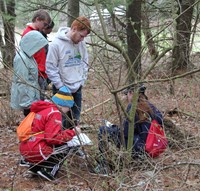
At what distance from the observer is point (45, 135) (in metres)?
4.16

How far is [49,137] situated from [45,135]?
7 cm

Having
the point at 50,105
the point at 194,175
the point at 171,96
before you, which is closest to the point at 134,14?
the point at 171,96

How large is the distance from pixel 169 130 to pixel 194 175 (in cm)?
141

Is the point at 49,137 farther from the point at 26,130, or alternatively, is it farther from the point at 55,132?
the point at 26,130

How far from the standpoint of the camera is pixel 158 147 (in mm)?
4262

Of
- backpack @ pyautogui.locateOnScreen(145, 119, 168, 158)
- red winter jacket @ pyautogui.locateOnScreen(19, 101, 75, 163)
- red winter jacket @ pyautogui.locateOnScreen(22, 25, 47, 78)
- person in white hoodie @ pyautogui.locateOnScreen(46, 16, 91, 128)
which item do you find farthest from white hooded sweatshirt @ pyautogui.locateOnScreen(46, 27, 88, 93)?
backpack @ pyautogui.locateOnScreen(145, 119, 168, 158)

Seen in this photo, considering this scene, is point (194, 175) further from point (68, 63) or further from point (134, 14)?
point (134, 14)

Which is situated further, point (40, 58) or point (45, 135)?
point (40, 58)

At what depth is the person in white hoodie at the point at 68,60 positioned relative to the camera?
463 centimetres

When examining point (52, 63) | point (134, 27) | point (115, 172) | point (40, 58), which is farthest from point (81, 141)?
point (134, 27)

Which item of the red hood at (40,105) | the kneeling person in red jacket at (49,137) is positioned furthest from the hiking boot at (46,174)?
the red hood at (40,105)

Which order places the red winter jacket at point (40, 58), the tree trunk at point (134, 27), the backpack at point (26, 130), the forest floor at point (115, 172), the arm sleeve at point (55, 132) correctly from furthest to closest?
the tree trunk at point (134, 27)
the red winter jacket at point (40, 58)
the backpack at point (26, 130)
the arm sleeve at point (55, 132)
the forest floor at point (115, 172)

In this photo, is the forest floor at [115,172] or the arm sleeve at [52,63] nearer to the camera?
the forest floor at [115,172]

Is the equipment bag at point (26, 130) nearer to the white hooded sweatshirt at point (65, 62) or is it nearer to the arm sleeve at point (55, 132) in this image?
the arm sleeve at point (55, 132)
